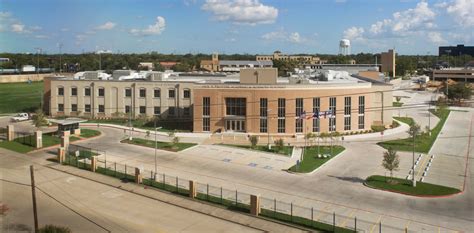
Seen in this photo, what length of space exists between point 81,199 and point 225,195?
1212cm

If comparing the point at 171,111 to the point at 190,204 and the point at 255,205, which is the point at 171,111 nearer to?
the point at 190,204

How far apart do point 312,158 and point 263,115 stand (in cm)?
1538

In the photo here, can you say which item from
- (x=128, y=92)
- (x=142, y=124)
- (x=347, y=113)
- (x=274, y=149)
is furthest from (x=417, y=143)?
(x=128, y=92)

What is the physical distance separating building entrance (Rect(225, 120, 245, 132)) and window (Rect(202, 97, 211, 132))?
2983 millimetres

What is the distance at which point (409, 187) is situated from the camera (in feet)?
135

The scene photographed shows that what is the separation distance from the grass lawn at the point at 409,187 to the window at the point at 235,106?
2770 centimetres

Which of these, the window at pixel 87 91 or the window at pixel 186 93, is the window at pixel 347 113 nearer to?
the window at pixel 186 93

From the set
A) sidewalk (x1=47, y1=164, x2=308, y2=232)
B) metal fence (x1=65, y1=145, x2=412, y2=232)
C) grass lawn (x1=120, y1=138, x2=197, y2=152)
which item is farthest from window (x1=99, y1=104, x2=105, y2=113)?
sidewalk (x1=47, y1=164, x2=308, y2=232)

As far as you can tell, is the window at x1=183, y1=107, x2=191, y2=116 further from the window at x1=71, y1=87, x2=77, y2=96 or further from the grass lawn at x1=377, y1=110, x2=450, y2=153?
the grass lawn at x1=377, y1=110, x2=450, y2=153

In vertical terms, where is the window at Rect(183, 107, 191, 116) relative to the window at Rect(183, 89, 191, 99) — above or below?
below

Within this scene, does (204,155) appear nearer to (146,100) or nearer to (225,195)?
(225,195)

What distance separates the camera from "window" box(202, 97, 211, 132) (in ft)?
226

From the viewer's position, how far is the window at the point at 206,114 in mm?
68812

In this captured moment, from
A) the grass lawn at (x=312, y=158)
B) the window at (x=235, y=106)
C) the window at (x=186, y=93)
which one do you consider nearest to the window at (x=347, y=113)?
the grass lawn at (x=312, y=158)
